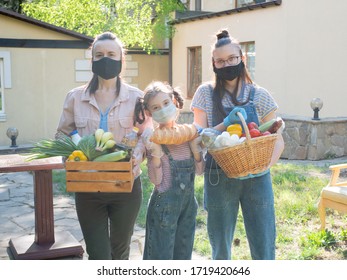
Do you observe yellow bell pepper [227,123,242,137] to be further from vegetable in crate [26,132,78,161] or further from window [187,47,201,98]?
window [187,47,201,98]

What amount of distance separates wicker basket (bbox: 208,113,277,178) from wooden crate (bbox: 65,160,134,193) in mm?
506

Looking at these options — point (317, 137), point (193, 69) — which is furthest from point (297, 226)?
point (193, 69)

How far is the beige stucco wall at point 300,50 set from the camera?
10898 millimetres

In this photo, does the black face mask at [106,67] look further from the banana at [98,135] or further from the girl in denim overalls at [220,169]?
the girl in denim overalls at [220,169]

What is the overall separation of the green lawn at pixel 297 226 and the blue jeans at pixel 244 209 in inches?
57.6

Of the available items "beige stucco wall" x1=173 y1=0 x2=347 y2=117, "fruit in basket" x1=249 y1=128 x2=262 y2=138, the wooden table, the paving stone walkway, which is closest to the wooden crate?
"fruit in basket" x1=249 y1=128 x2=262 y2=138

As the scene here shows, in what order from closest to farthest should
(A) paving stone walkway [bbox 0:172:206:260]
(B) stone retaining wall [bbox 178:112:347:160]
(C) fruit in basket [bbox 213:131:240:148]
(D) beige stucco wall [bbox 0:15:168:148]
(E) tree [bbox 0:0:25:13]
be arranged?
(C) fruit in basket [bbox 213:131:240:148] → (A) paving stone walkway [bbox 0:172:206:260] → (B) stone retaining wall [bbox 178:112:347:160] → (D) beige stucco wall [bbox 0:15:168:148] → (E) tree [bbox 0:0:25:13]

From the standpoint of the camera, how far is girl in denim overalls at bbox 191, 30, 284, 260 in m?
3.05

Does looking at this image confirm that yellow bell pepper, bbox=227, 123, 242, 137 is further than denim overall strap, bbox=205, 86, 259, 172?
No

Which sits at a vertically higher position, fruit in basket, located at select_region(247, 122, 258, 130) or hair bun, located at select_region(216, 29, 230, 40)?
hair bun, located at select_region(216, 29, 230, 40)

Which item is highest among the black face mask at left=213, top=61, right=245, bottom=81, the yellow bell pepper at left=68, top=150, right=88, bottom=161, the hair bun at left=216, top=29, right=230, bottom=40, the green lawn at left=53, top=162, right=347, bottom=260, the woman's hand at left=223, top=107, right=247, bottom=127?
the hair bun at left=216, top=29, right=230, bottom=40

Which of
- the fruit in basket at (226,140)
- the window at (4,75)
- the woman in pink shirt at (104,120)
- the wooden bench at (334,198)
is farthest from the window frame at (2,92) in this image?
the fruit in basket at (226,140)
